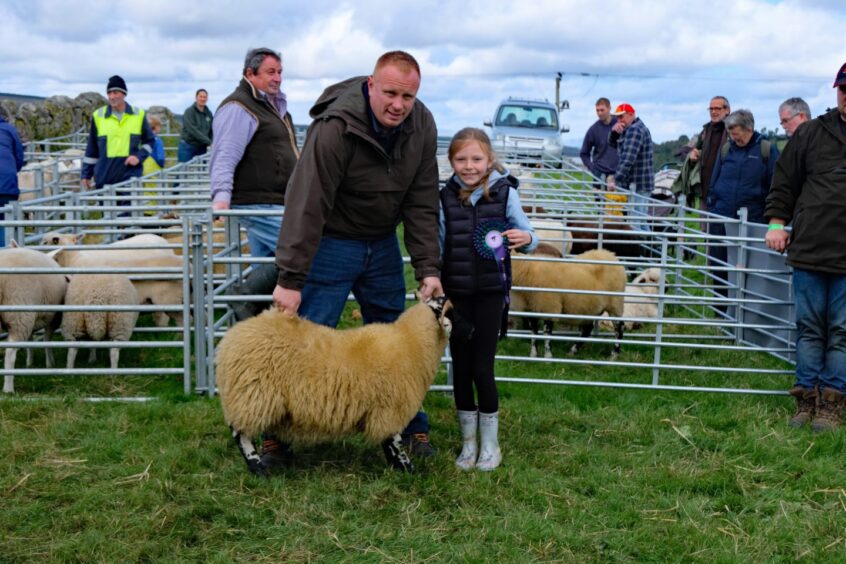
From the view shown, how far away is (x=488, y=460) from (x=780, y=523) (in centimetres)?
142

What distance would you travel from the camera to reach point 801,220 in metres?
5.39

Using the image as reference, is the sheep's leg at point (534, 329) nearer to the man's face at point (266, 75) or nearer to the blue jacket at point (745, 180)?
the blue jacket at point (745, 180)

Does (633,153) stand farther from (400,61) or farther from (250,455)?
(250,455)

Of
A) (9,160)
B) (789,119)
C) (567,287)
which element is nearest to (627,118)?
(789,119)

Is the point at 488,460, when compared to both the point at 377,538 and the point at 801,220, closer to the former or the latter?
the point at 377,538

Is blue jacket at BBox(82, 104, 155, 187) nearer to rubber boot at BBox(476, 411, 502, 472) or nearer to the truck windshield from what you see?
rubber boot at BBox(476, 411, 502, 472)

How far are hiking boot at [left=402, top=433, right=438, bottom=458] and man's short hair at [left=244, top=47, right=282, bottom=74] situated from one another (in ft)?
8.46

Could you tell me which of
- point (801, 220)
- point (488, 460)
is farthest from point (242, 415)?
point (801, 220)

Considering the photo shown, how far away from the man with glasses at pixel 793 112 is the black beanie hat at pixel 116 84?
23.9 feet

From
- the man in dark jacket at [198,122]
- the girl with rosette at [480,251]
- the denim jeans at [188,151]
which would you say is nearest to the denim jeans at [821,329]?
the girl with rosette at [480,251]

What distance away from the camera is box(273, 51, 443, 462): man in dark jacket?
3908 millimetres

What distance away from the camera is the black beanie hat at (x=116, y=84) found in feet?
33.1

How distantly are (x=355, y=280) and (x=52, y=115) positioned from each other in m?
24.7

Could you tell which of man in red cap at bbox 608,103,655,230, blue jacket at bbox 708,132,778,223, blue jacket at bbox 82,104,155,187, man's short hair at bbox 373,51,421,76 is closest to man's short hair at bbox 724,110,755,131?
blue jacket at bbox 708,132,778,223
